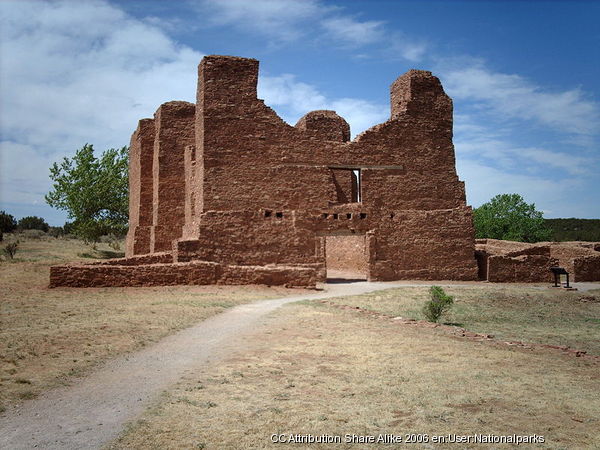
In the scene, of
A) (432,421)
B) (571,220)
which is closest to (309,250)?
(432,421)

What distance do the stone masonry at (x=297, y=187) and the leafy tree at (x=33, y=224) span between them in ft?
152

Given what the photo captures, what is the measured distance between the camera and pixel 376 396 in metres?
5.57

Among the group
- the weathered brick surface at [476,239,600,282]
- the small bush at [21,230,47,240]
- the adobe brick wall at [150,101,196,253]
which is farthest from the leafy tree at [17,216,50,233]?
the weathered brick surface at [476,239,600,282]

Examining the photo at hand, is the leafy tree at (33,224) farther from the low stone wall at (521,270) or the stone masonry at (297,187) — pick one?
the low stone wall at (521,270)

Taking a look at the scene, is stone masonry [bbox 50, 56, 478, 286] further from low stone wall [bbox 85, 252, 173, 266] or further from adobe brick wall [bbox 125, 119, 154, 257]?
adobe brick wall [bbox 125, 119, 154, 257]

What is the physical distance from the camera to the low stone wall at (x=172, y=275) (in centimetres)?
1417

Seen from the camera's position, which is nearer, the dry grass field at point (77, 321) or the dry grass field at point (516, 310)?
the dry grass field at point (77, 321)

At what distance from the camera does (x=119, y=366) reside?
658cm

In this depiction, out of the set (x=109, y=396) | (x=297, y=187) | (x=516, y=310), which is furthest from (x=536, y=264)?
(x=109, y=396)

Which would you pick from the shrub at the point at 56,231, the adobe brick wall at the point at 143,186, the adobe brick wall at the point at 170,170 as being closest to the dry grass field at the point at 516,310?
the adobe brick wall at the point at 170,170

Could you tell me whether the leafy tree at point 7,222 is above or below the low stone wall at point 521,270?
above

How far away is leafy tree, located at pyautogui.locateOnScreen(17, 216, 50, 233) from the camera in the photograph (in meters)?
61.2

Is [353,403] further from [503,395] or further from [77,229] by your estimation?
[77,229]

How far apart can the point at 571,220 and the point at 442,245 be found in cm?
7931
